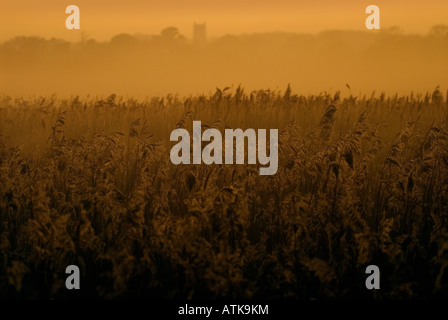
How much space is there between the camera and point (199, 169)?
4.75 metres

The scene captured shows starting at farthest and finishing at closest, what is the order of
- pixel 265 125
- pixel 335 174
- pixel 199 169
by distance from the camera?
pixel 265 125 < pixel 199 169 < pixel 335 174

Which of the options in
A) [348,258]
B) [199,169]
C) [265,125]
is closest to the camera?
[348,258]

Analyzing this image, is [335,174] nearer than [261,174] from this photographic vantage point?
Yes

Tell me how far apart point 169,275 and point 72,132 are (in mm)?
4024

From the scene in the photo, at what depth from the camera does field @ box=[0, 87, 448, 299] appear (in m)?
3.77

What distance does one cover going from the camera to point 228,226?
3.95 metres

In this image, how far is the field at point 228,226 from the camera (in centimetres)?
377

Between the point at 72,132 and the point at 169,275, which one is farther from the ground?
the point at 72,132
